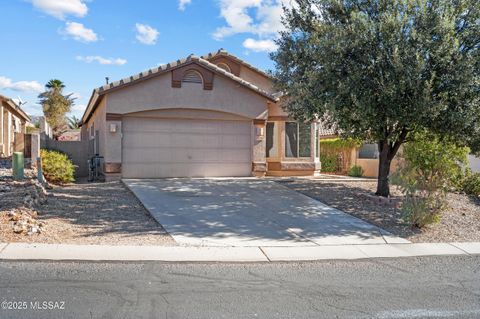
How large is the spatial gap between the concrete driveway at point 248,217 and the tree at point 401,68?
2.75 m

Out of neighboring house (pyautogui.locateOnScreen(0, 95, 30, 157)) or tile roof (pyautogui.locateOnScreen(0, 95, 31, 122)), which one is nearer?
tile roof (pyautogui.locateOnScreen(0, 95, 31, 122))

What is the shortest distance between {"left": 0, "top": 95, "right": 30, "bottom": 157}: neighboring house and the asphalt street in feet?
74.3

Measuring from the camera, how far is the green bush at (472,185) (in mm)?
15734

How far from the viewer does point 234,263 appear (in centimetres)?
725

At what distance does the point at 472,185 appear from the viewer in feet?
51.9

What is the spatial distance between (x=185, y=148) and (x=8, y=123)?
685 inches

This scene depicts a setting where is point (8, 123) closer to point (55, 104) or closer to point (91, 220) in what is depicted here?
point (55, 104)

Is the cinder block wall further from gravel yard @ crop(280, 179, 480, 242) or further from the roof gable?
gravel yard @ crop(280, 179, 480, 242)

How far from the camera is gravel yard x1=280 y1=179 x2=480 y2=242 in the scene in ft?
32.9

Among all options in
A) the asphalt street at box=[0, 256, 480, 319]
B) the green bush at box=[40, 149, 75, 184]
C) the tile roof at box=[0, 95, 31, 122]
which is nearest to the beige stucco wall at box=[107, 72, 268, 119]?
the green bush at box=[40, 149, 75, 184]

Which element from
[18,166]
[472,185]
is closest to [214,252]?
[18,166]

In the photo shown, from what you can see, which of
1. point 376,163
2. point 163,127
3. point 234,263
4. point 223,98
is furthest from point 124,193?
point 376,163

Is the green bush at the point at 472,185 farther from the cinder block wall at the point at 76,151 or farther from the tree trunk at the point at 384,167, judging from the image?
the cinder block wall at the point at 76,151

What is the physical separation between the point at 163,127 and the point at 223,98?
260 cm
